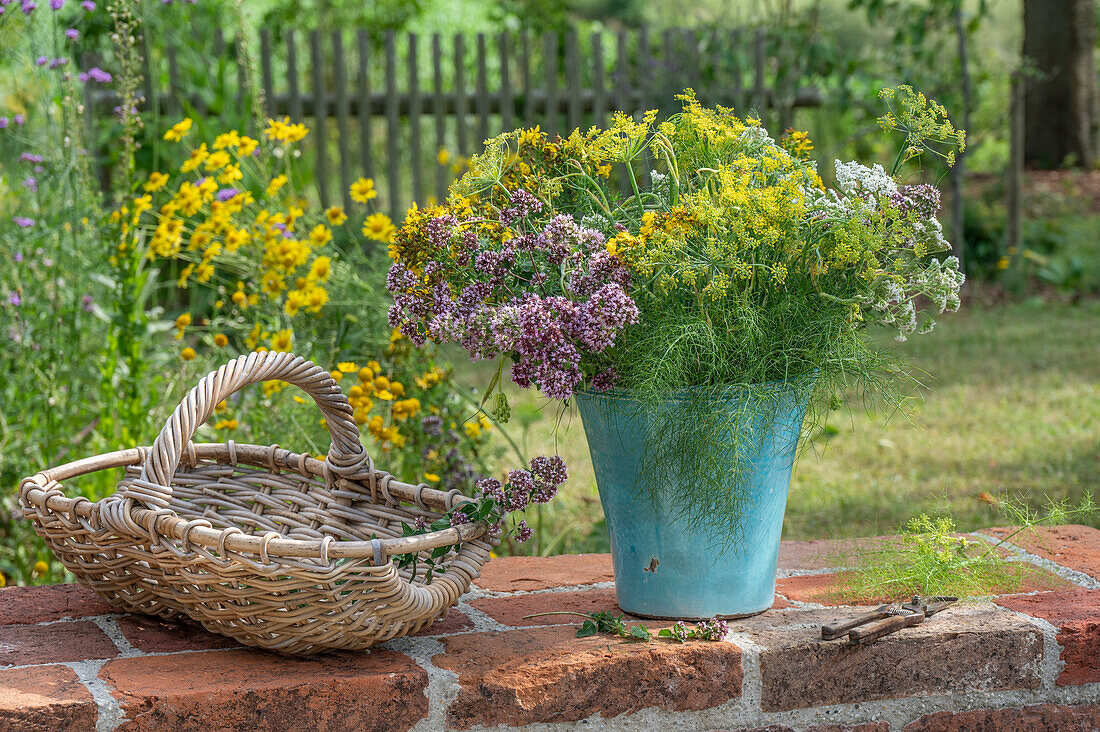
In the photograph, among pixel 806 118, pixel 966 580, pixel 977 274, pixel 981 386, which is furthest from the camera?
pixel 806 118

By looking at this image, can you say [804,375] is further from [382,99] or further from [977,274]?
[977,274]

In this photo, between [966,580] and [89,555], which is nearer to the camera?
[89,555]

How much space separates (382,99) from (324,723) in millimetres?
5220

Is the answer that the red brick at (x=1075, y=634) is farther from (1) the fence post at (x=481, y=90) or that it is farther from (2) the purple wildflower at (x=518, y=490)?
(1) the fence post at (x=481, y=90)

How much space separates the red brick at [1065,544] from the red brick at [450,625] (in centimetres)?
102

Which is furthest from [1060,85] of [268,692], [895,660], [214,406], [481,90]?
[268,692]

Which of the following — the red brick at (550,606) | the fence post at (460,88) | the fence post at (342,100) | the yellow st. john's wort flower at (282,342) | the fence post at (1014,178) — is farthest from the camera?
the fence post at (1014,178)

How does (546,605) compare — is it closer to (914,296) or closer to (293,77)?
(914,296)

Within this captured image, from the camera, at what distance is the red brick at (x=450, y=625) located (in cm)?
145

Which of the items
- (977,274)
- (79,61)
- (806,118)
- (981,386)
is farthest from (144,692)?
(806,118)

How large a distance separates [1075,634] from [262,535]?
3.77 feet

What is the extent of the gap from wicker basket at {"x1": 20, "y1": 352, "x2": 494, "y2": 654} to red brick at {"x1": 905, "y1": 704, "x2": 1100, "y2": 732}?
0.70 meters

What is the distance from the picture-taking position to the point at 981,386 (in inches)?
165

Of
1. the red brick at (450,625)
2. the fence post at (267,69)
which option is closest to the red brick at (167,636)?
the red brick at (450,625)
